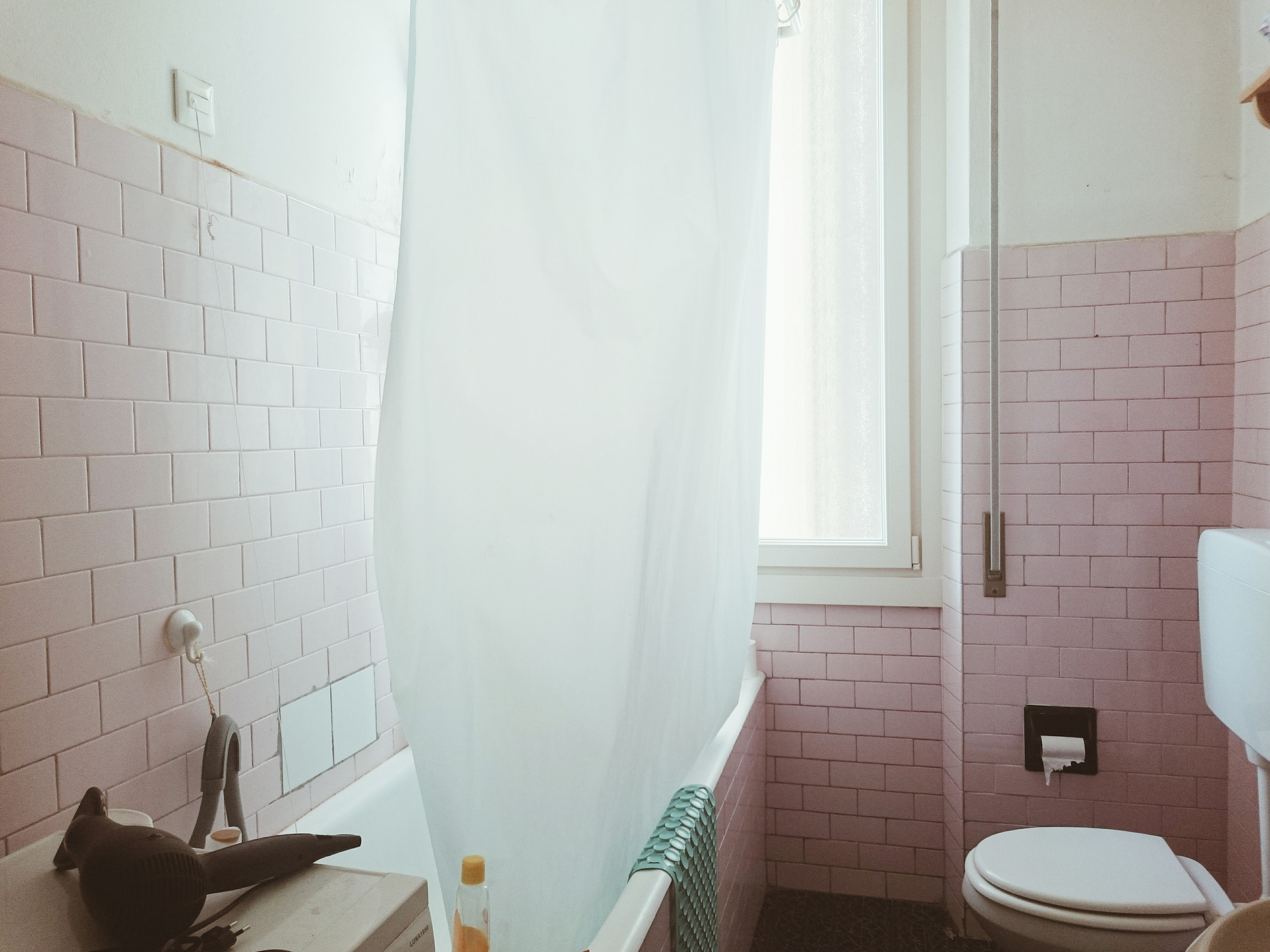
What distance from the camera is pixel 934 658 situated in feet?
7.61

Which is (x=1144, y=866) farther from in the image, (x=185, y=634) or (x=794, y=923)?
(x=185, y=634)

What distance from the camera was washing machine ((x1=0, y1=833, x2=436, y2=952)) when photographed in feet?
2.43

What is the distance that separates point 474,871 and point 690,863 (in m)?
0.41

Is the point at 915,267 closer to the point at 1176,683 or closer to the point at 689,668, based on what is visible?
the point at 1176,683

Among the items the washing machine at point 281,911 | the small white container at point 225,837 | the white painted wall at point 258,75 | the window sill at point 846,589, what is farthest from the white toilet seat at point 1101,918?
the white painted wall at point 258,75

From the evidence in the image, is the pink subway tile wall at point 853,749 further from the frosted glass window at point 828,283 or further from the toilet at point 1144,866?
the toilet at point 1144,866

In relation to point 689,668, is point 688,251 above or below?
above

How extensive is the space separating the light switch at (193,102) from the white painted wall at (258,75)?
0.4 inches

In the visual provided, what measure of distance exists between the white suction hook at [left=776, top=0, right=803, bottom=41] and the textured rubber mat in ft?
5.37

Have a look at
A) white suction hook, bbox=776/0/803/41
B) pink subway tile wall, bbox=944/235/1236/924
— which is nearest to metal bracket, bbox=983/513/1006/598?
pink subway tile wall, bbox=944/235/1236/924

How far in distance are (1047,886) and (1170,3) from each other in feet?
6.36

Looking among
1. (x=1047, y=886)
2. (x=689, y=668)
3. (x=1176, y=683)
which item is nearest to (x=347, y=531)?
(x=689, y=668)

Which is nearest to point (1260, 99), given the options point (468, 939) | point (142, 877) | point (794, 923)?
point (468, 939)

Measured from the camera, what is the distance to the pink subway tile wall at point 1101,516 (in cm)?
202
